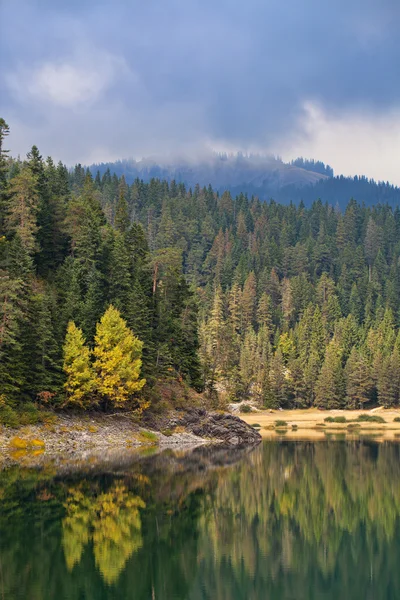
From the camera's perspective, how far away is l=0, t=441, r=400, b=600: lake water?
89.3 feet

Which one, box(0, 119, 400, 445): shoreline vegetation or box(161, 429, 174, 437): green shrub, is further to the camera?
box(161, 429, 174, 437): green shrub

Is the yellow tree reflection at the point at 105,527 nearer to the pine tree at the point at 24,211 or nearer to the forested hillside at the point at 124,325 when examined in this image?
the forested hillside at the point at 124,325

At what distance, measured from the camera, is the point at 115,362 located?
7738 cm

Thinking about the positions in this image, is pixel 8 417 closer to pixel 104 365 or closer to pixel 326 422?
pixel 104 365

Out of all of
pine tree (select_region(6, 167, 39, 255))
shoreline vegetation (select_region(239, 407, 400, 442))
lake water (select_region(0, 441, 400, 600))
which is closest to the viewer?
lake water (select_region(0, 441, 400, 600))

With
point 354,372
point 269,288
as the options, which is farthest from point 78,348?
point 269,288

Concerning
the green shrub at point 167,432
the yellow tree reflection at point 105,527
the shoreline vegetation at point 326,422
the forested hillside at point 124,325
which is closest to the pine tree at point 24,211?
the forested hillside at point 124,325

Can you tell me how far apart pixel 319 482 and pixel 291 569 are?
2627 centimetres

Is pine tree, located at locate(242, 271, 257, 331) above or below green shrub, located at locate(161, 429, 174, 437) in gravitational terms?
above

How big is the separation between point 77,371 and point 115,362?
478cm

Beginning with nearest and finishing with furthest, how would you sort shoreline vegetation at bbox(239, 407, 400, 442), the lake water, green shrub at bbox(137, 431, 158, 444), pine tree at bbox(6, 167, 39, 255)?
the lake water, green shrub at bbox(137, 431, 158, 444), pine tree at bbox(6, 167, 39, 255), shoreline vegetation at bbox(239, 407, 400, 442)

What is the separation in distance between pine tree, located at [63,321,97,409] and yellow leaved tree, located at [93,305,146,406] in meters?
1.65

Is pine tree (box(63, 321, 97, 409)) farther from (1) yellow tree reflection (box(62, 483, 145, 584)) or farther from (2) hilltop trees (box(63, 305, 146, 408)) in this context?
(1) yellow tree reflection (box(62, 483, 145, 584))

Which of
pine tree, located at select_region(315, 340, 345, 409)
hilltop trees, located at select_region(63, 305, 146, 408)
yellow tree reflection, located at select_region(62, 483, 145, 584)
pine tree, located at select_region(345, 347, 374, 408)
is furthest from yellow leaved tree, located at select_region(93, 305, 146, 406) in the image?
pine tree, located at select_region(345, 347, 374, 408)
